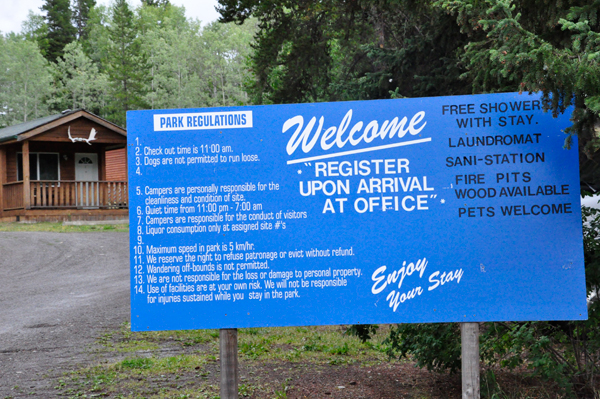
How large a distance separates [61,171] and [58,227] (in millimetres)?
5432

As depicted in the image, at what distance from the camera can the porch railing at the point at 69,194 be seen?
2505 centimetres

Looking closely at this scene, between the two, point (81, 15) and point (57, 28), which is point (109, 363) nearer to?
point (57, 28)

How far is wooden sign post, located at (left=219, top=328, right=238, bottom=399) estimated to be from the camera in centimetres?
423

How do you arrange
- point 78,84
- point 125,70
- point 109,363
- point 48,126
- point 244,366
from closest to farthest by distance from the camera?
point 244,366
point 109,363
point 48,126
point 125,70
point 78,84

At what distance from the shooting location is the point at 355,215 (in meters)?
4.12

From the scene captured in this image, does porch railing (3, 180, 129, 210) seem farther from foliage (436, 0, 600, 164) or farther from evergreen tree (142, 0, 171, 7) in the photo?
evergreen tree (142, 0, 171, 7)

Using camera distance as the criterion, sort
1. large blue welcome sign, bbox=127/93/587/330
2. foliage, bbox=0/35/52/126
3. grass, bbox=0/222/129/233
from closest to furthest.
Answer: large blue welcome sign, bbox=127/93/587/330 < grass, bbox=0/222/129/233 < foliage, bbox=0/35/52/126

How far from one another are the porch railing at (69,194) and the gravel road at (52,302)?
5.24m

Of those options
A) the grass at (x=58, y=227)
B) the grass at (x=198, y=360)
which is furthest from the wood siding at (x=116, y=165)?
the grass at (x=198, y=360)

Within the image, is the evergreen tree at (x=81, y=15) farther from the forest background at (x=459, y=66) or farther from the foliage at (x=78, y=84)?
the forest background at (x=459, y=66)

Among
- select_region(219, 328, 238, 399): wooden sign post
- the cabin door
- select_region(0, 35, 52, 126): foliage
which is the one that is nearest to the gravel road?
select_region(219, 328, 238, 399): wooden sign post

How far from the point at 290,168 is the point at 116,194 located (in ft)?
80.4

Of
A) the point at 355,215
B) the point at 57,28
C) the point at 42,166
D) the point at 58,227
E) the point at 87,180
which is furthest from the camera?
the point at 57,28

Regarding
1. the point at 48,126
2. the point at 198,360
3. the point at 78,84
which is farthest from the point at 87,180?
the point at 78,84
